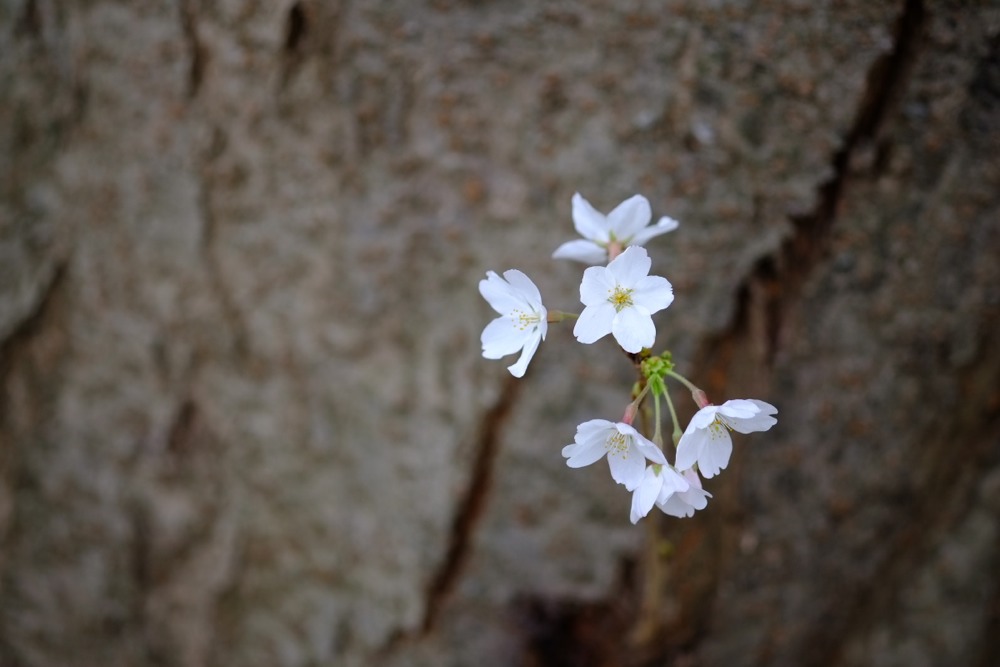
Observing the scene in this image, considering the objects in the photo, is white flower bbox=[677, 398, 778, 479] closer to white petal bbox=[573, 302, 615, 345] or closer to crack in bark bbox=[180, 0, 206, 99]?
white petal bbox=[573, 302, 615, 345]

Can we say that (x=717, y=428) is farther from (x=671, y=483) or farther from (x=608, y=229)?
(x=608, y=229)

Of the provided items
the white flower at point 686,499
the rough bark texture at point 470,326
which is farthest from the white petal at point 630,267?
the rough bark texture at point 470,326

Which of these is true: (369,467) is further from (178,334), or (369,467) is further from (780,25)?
(780,25)

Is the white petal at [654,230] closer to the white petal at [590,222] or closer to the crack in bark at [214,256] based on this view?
the white petal at [590,222]

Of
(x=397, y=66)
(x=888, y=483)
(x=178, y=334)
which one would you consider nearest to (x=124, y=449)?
(x=178, y=334)

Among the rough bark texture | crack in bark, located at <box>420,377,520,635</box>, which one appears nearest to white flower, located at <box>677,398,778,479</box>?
the rough bark texture

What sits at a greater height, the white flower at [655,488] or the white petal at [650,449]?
the white petal at [650,449]
